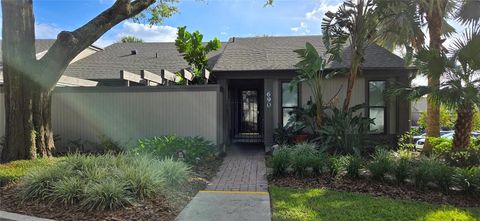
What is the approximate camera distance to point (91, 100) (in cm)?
1288

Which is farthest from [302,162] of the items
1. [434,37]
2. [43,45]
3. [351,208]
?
[43,45]

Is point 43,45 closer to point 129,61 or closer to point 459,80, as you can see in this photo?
point 129,61

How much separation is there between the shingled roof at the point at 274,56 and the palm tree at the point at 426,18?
3.66 ft

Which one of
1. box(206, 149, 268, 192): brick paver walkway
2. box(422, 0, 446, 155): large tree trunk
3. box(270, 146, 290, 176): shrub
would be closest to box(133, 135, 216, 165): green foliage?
box(206, 149, 268, 192): brick paver walkway

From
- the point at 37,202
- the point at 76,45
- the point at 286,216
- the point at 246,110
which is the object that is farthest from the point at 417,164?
the point at 246,110

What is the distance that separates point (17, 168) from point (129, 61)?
10914 mm

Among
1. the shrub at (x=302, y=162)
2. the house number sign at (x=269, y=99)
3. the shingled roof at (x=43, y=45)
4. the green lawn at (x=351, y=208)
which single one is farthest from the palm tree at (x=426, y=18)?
the shingled roof at (x=43, y=45)

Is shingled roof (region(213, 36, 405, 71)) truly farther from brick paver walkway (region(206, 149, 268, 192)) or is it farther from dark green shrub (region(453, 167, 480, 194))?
dark green shrub (region(453, 167, 480, 194))

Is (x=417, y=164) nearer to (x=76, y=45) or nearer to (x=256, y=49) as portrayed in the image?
(x=76, y=45)

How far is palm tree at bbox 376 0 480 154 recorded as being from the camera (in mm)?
11656

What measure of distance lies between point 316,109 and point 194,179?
5.51m

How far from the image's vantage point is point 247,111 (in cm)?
1886

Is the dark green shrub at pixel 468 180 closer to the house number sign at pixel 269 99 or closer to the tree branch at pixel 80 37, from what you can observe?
the house number sign at pixel 269 99

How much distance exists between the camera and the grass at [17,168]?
779 centimetres
